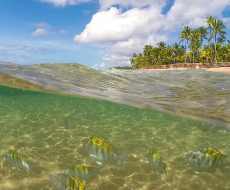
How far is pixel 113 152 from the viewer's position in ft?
17.3

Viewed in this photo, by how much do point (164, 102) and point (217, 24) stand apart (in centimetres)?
5421

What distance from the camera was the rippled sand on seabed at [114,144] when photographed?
793cm

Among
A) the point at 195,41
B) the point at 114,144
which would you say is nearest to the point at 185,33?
the point at 195,41

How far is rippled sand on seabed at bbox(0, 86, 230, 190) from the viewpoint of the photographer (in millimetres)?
7930

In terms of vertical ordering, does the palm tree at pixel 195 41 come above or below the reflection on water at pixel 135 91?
above

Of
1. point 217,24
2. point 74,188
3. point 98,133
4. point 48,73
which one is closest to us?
point 74,188

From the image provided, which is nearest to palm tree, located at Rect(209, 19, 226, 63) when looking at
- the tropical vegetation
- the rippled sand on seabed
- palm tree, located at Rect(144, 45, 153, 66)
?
A: the tropical vegetation

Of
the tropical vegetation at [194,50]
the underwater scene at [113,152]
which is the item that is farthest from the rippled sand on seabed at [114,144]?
the tropical vegetation at [194,50]

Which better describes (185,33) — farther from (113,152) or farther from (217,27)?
(113,152)

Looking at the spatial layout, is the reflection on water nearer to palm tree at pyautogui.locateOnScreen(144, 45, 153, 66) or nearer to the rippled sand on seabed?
the rippled sand on seabed

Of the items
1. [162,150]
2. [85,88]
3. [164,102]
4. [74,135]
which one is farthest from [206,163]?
[74,135]

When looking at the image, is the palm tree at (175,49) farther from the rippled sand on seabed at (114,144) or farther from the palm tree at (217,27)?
the rippled sand on seabed at (114,144)

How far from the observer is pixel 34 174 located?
832 centimetres

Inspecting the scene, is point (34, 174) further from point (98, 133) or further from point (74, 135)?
point (98, 133)
